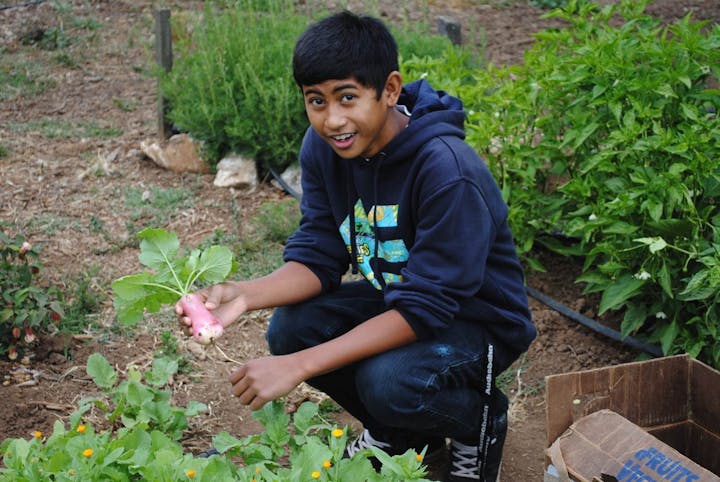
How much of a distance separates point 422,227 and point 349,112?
1.16 feet

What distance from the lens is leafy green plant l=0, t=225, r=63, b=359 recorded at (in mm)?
3207

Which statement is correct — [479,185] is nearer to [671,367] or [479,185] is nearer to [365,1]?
[671,367]

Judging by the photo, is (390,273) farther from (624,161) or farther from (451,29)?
(451,29)

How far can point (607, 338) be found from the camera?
139 inches

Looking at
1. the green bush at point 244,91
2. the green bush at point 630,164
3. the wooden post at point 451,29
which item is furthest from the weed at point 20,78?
the green bush at point 630,164

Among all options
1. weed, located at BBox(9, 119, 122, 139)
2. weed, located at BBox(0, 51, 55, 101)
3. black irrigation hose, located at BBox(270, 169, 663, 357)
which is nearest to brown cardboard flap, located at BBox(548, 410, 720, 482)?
black irrigation hose, located at BBox(270, 169, 663, 357)

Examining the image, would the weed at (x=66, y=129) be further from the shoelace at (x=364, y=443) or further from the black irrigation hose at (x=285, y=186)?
the shoelace at (x=364, y=443)

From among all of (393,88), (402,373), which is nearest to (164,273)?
(402,373)

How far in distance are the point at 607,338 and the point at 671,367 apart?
964mm

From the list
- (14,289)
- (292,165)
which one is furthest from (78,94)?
(14,289)

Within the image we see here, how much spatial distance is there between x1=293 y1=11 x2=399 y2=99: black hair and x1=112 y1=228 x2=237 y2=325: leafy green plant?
524 millimetres

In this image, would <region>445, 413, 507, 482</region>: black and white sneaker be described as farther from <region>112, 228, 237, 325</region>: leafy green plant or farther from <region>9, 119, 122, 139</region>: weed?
<region>9, 119, 122, 139</region>: weed

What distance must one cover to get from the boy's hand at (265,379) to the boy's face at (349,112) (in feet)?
1.89

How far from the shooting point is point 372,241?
261 cm
